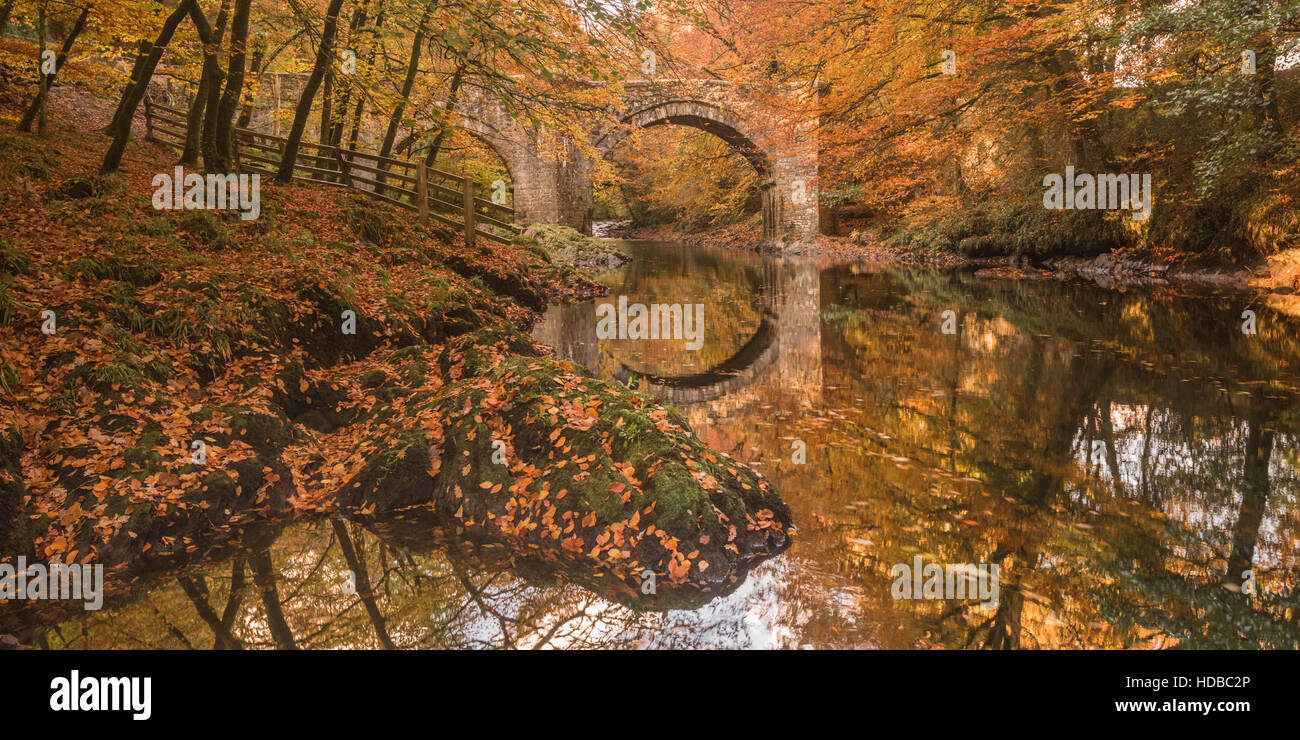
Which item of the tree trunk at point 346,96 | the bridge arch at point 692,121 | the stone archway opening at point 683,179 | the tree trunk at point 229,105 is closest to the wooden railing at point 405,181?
the tree trunk at point 346,96

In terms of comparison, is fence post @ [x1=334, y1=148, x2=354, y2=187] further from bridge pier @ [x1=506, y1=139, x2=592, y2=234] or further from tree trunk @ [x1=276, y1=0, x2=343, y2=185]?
bridge pier @ [x1=506, y1=139, x2=592, y2=234]

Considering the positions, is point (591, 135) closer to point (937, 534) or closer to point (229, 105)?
point (229, 105)

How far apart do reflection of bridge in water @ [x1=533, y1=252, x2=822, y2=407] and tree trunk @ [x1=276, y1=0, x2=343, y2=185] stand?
4.38 meters

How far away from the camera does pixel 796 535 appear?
4.27 m

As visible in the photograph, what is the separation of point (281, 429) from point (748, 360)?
5.54 m

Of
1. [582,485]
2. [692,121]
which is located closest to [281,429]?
[582,485]

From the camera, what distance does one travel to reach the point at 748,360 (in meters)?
9.26

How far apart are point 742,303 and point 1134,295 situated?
263 inches

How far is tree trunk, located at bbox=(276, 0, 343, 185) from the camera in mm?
8867

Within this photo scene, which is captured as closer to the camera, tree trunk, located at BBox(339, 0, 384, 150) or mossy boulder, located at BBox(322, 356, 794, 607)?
mossy boulder, located at BBox(322, 356, 794, 607)

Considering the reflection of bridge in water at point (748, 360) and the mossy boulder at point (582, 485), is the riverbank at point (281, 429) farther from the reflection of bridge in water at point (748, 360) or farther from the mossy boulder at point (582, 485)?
the reflection of bridge in water at point (748, 360)

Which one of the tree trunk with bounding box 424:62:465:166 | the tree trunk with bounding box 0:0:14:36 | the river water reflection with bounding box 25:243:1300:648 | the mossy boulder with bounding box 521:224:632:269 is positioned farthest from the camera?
the mossy boulder with bounding box 521:224:632:269

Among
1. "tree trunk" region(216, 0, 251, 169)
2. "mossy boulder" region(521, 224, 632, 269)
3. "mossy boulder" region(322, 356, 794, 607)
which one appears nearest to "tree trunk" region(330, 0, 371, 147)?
"tree trunk" region(216, 0, 251, 169)

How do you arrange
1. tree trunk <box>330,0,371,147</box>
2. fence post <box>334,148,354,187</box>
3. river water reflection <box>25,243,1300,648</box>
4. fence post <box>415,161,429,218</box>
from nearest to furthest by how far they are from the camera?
river water reflection <box>25,243,1300,648</box> < tree trunk <box>330,0,371,147</box> < fence post <box>415,161,429,218</box> < fence post <box>334,148,354,187</box>
